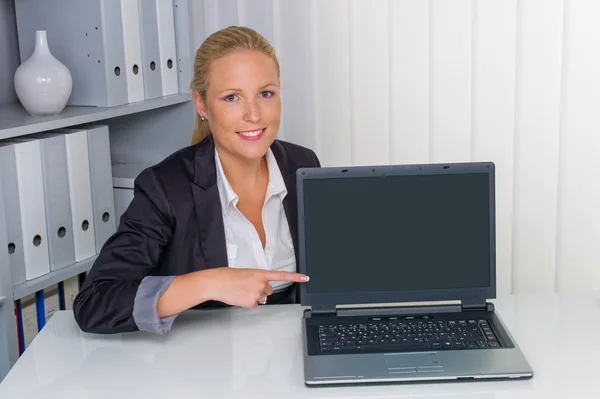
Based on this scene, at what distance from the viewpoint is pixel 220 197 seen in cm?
171

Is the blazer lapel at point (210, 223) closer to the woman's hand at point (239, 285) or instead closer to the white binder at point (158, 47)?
the woman's hand at point (239, 285)

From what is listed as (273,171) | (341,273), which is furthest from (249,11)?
(341,273)

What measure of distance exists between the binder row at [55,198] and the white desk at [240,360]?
436mm

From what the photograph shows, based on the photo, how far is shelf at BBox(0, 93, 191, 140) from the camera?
1.87 m

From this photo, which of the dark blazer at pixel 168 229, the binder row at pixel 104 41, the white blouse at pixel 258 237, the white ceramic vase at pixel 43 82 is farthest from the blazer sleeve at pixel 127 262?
the binder row at pixel 104 41

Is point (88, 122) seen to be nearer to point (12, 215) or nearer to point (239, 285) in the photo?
point (12, 215)

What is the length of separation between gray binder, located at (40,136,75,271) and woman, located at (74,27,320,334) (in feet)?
1.17

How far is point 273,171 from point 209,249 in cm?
25

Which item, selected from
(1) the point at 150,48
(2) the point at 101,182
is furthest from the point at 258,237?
(1) the point at 150,48

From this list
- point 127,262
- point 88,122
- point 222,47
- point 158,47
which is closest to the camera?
point 127,262

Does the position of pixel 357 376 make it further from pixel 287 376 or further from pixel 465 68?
pixel 465 68

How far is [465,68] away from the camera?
7.49 feet

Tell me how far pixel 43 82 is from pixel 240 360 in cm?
104

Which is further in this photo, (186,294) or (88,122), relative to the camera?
(88,122)
